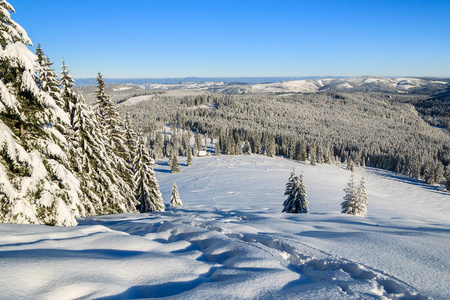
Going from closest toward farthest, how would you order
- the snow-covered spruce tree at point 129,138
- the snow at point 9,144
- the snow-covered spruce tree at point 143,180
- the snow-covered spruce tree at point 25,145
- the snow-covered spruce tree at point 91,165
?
the snow at point 9,144
the snow-covered spruce tree at point 25,145
the snow-covered spruce tree at point 91,165
the snow-covered spruce tree at point 143,180
the snow-covered spruce tree at point 129,138

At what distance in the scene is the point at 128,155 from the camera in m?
21.4

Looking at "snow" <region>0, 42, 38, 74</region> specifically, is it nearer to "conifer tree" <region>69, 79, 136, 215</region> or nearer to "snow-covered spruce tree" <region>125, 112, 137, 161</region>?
"conifer tree" <region>69, 79, 136, 215</region>

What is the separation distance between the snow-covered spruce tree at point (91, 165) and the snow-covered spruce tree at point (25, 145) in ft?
18.1

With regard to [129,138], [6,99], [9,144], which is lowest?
[129,138]

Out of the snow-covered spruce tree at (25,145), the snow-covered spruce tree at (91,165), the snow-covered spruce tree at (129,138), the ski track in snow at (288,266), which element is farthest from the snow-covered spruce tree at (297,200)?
the snow-covered spruce tree at (25,145)

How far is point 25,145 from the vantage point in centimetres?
787

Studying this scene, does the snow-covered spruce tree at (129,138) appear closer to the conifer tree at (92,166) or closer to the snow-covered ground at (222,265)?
the conifer tree at (92,166)

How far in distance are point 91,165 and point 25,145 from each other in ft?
23.5

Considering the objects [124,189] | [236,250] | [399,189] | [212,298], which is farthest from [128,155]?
[399,189]

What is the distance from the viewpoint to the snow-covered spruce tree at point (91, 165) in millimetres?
13866

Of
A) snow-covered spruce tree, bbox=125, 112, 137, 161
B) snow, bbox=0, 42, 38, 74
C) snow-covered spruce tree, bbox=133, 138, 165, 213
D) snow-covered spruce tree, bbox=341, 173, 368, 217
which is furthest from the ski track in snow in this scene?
snow-covered spruce tree, bbox=341, 173, 368, 217

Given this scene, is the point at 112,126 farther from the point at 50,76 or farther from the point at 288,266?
the point at 288,266

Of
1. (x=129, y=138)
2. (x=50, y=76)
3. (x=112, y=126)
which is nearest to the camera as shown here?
(x=50, y=76)

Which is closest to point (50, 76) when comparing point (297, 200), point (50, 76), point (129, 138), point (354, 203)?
point (50, 76)
